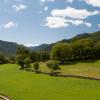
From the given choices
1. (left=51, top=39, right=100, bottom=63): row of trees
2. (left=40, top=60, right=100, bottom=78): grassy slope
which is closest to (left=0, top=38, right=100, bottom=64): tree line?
(left=51, top=39, right=100, bottom=63): row of trees

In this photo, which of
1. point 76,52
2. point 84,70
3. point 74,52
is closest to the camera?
point 84,70

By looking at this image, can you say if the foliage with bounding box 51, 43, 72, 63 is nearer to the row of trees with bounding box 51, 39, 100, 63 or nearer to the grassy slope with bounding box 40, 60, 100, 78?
the row of trees with bounding box 51, 39, 100, 63

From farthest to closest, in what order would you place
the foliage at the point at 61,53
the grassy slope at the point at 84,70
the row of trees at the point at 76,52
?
the row of trees at the point at 76,52 < the foliage at the point at 61,53 < the grassy slope at the point at 84,70

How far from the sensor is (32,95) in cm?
5238

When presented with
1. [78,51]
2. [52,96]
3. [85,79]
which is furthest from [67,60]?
[52,96]

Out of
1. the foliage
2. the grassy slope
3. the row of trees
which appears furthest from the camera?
the row of trees

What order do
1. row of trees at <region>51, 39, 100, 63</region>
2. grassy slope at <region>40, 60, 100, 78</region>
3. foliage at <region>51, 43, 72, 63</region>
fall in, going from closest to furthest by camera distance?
grassy slope at <region>40, 60, 100, 78</region>, foliage at <region>51, 43, 72, 63</region>, row of trees at <region>51, 39, 100, 63</region>

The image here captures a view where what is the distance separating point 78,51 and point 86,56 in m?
5.04

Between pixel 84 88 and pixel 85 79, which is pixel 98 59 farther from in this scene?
pixel 84 88

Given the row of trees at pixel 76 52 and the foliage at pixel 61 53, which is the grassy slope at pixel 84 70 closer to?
the row of trees at pixel 76 52

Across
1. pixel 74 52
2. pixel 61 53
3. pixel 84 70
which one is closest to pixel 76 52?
pixel 74 52

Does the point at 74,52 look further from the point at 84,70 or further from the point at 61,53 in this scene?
the point at 84,70

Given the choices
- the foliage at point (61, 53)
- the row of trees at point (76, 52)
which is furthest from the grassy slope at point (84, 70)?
the foliage at point (61, 53)

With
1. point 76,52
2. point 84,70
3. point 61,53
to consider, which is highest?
point 76,52
